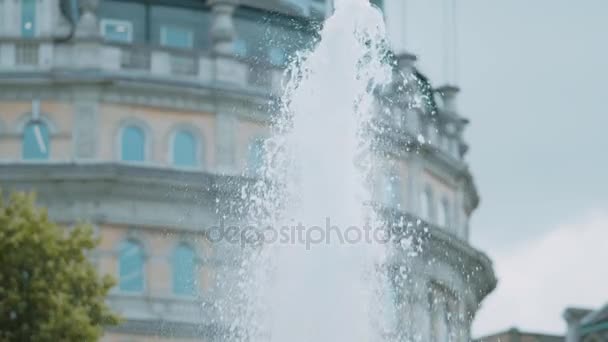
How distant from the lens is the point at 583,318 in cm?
5038

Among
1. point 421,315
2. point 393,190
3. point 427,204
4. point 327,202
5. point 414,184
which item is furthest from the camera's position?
point 427,204

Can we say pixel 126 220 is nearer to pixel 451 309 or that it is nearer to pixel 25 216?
pixel 451 309

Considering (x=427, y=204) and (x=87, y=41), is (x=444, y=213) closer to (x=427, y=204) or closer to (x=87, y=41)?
(x=427, y=204)

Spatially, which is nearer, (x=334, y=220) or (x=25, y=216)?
(x=334, y=220)

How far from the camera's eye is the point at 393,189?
74.8 m

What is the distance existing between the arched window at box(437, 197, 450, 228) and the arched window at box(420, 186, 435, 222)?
0.75 m

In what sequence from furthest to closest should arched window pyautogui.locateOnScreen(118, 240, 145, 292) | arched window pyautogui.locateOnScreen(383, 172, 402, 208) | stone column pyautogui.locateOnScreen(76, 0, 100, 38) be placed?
arched window pyautogui.locateOnScreen(383, 172, 402, 208)
stone column pyautogui.locateOnScreen(76, 0, 100, 38)
arched window pyautogui.locateOnScreen(118, 240, 145, 292)

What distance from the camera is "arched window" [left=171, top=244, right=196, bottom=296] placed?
7094cm

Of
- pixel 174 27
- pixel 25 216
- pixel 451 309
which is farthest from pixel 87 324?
pixel 451 309

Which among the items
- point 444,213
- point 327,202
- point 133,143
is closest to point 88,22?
point 133,143

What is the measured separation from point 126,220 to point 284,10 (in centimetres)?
883

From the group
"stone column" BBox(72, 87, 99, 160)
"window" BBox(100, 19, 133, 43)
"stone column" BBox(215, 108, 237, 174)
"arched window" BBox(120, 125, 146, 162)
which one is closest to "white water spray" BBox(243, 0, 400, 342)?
"stone column" BBox(72, 87, 99, 160)

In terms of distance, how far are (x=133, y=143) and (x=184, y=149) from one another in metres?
1.54

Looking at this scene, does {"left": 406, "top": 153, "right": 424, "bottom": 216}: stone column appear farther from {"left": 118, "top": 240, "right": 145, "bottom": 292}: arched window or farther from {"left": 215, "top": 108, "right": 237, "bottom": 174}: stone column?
{"left": 118, "top": 240, "right": 145, "bottom": 292}: arched window
